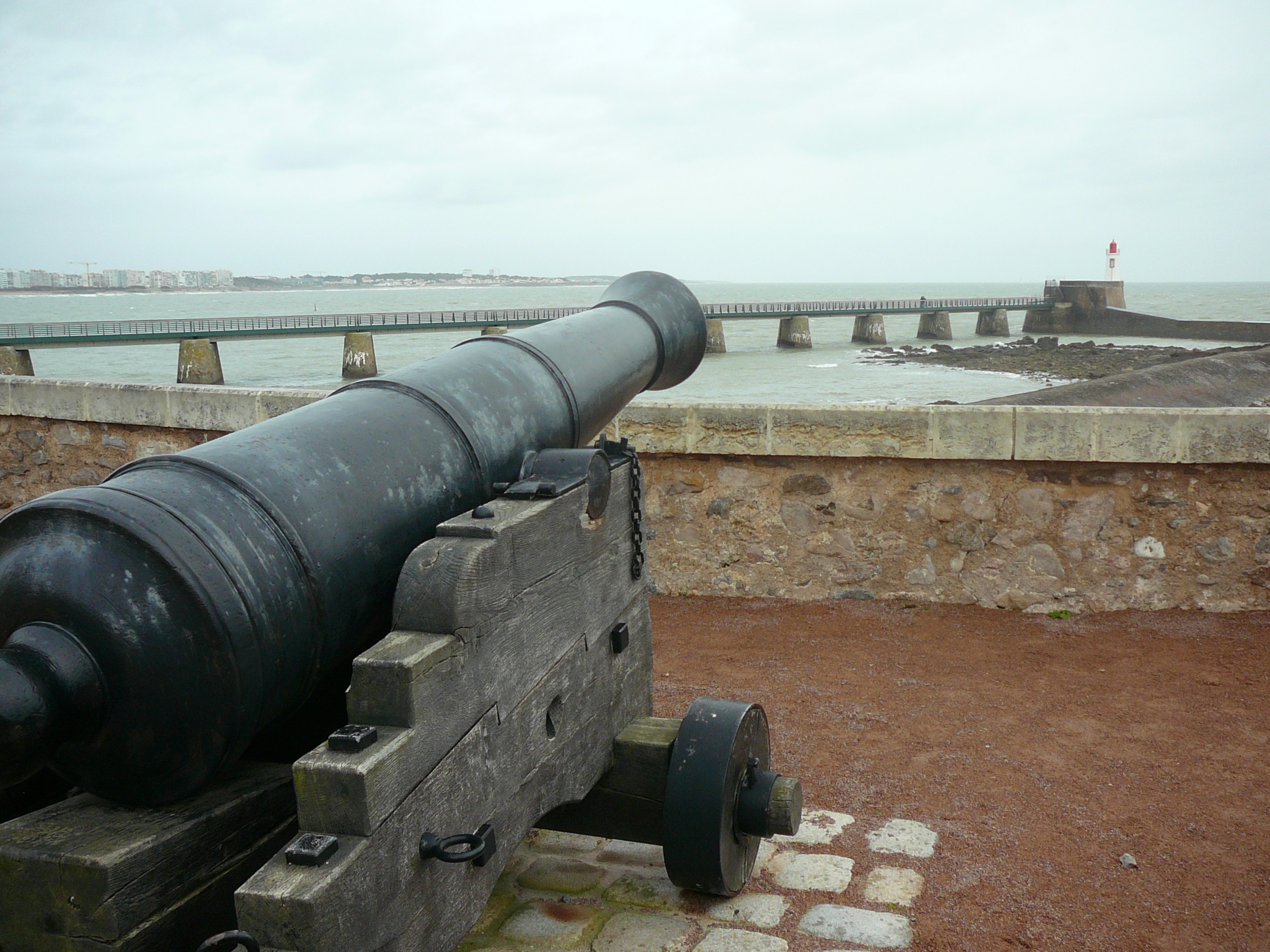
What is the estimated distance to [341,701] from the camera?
2336mm

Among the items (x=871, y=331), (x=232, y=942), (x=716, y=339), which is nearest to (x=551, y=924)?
(x=232, y=942)

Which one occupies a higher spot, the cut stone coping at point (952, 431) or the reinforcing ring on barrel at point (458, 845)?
the cut stone coping at point (952, 431)

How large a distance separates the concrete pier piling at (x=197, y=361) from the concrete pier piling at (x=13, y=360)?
17.5 feet

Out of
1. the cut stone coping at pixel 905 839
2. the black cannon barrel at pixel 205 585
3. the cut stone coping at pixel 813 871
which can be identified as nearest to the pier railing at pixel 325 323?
the cut stone coping at pixel 905 839

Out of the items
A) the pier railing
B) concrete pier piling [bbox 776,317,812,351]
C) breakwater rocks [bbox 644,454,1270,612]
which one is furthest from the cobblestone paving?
concrete pier piling [bbox 776,317,812,351]

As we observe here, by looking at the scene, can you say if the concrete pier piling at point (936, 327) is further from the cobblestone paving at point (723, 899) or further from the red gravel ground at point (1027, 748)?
the cobblestone paving at point (723, 899)

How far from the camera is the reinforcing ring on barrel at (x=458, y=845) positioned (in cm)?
197

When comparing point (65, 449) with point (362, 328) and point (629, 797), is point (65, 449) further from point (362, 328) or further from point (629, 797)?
point (362, 328)

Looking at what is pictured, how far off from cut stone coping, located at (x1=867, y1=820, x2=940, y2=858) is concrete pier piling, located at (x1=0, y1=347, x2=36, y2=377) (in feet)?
119

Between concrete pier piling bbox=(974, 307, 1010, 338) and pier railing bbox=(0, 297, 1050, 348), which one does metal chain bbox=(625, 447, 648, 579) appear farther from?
concrete pier piling bbox=(974, 307, 1010, 338)

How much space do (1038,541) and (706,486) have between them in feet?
5.80

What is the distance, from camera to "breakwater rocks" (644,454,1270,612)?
5078 millimetres

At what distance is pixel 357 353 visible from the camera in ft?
145

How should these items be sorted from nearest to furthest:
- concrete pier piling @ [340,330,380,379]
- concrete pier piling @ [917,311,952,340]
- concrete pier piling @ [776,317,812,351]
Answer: concrete pier piling @ [340,330,380,379]
concrete pier piling @ [776,317,812,351]
concrete pier piling @ [917,311,952,340]
